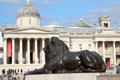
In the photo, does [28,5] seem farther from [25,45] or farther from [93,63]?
[93,63]

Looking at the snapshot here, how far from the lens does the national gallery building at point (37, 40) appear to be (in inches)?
2717

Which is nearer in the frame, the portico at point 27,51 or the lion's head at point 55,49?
the lion's head at point 55,49

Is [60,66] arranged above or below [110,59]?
above

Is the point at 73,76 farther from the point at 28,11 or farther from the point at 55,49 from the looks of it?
the point at 28,11

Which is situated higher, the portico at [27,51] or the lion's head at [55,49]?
the lion's head at [55,49]

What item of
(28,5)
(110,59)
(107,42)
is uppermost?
(28,5)

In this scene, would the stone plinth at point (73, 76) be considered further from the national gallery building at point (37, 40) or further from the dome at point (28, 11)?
the dome at point (28, 11)

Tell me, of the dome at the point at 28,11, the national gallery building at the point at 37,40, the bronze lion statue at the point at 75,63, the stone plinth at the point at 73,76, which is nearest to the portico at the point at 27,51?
the national gallery building at the point at 37,40

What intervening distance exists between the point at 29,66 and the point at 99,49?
74.1 ft

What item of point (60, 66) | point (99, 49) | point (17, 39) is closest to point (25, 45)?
point (17, 39)

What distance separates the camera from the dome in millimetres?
76938

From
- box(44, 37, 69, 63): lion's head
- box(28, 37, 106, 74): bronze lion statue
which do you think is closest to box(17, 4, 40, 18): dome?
Answer: box(44, 37, 69, 63): lion's head

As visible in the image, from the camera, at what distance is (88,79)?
1612cm

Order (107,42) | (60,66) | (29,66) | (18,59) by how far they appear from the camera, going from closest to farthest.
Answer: (60,66) → (29,66) → (18,59) → (107,42)
